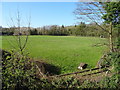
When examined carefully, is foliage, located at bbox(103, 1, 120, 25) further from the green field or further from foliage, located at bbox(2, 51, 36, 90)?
foliage, located at bbox(2, 51, 36, 90)

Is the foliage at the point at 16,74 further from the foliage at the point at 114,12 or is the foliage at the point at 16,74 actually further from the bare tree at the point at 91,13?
the bare tree at the point at 91,13

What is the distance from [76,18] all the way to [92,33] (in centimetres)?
111

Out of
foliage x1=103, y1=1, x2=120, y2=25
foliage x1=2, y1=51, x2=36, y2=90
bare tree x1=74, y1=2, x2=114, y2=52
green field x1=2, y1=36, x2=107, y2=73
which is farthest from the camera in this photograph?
green field x1=2, y1=36, x2=107, y2=73

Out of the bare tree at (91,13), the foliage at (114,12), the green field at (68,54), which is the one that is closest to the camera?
the foliage at (114,12)

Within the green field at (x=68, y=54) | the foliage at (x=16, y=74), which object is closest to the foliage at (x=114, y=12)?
the green field at (x=68, y=54)

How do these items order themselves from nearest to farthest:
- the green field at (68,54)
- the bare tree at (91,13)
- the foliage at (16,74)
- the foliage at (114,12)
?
1. the foliage at (16,74)
2. the foliage at (114,12)
3. the bare tree at (91,13)
4. the green field at (68,54)

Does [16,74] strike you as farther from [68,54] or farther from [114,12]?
[68,54]

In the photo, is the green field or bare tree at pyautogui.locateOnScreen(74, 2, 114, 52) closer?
bare tree at pyautogui.locateOnScreen(74, 2, 114, 52)

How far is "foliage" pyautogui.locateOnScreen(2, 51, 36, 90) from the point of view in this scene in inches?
94.9

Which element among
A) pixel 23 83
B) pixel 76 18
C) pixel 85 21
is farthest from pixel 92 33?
pixel 23 83

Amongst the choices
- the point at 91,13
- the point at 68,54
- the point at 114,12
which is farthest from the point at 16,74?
the point at 68,54

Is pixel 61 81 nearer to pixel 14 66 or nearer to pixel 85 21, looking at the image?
pixel 14 66

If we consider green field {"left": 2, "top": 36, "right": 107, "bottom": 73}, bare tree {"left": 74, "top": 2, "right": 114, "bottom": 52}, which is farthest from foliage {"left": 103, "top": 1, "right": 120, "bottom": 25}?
green field {"left": 2, "top": 36, "right": 107, "bottom": 73}

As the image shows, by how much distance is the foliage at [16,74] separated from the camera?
241cm
